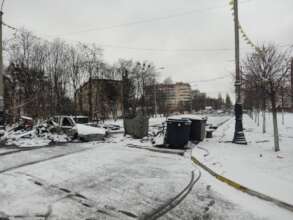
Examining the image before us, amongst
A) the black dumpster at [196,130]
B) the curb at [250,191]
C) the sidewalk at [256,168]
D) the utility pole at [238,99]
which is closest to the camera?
the curb at [250,191]

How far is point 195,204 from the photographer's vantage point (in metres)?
4.48

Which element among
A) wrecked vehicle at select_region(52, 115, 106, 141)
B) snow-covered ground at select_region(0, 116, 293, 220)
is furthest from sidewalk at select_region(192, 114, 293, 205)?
wrecked vehicle at select_region(52, 115, 106, 141)

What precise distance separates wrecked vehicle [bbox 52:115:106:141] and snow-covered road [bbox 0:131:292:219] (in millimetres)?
6339

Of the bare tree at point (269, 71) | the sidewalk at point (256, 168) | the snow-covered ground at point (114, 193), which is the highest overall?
the bare tree at point (269, 71)

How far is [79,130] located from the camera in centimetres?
1484

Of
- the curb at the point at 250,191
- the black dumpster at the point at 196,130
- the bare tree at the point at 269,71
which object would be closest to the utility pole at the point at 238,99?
the bare tree at the point at 269,71

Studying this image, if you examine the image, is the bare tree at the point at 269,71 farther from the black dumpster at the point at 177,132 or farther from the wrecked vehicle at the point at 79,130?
the wrecked vehicle at the point at 79,130

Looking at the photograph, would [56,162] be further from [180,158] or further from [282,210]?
[282,210]

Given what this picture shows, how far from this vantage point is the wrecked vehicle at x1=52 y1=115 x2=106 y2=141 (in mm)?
14641

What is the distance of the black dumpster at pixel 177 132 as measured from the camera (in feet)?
35.6

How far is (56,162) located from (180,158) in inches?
170

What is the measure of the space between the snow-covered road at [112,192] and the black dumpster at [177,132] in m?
2.69

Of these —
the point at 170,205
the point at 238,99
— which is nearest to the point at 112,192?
the point at 170,205

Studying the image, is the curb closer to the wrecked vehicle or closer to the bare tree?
the bare tree
